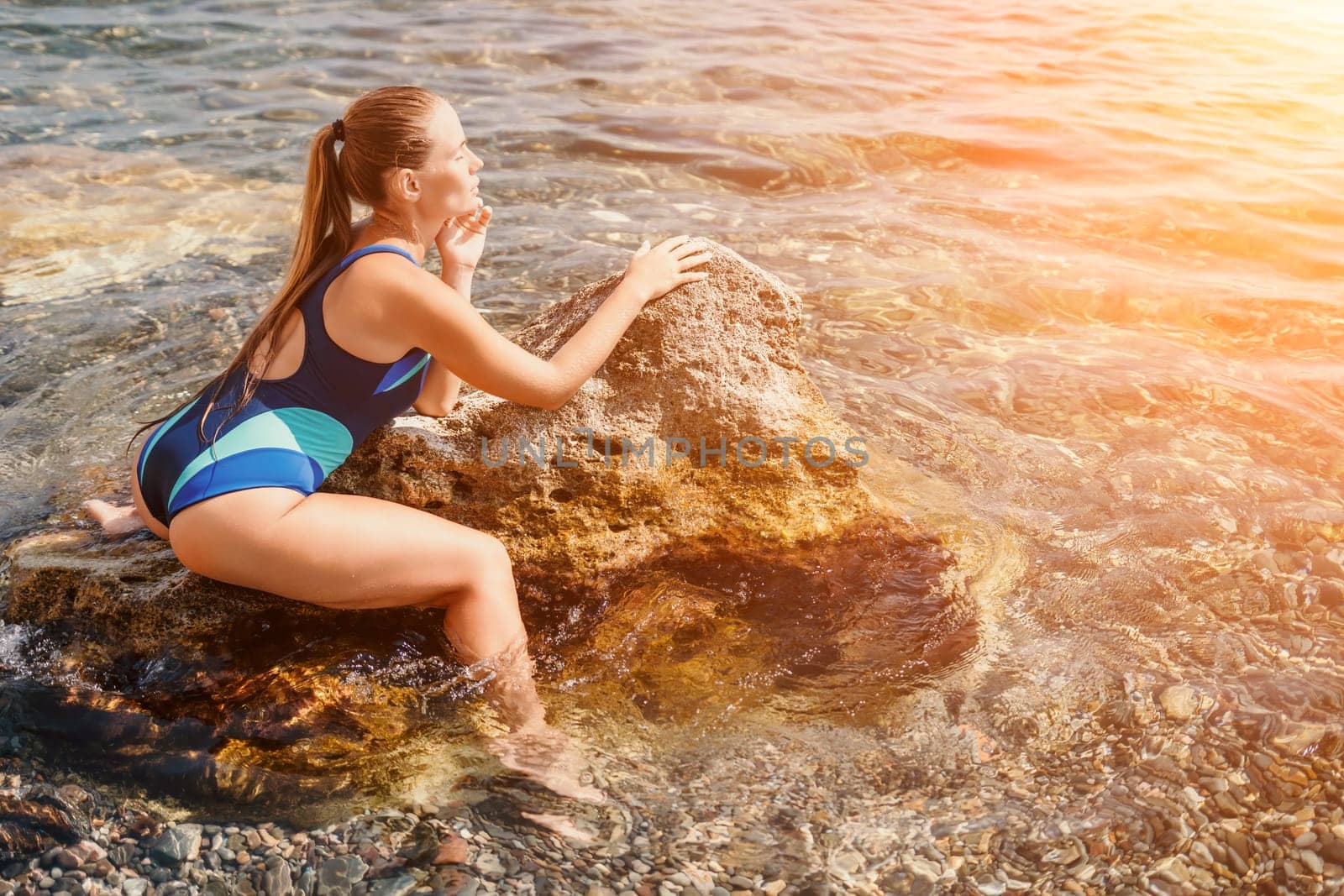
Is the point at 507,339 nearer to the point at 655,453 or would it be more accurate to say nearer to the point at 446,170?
the point at 446,170

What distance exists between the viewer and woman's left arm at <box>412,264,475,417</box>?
3789 millimetres

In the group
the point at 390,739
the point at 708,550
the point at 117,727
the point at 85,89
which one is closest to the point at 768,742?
the point at 708,550

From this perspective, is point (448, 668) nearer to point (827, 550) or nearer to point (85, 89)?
point (827, 550)

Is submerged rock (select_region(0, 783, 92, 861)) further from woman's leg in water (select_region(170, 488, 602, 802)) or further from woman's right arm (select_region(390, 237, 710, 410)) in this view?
woman's right arm (select_region(390, 237, 710, 410))

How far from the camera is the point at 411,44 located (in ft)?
40.5

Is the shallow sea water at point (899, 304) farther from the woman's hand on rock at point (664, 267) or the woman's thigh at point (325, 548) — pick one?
the woman's hand on rock at point (664, 267)

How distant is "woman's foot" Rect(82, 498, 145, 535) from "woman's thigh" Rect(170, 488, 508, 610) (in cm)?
69

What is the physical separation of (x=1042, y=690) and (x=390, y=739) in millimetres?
2110

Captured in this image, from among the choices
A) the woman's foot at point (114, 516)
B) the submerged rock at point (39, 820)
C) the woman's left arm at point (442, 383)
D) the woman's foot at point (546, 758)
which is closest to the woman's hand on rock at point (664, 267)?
the woman's left arm at point (442, 383)

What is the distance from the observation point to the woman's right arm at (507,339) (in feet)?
10.6

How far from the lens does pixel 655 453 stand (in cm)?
383

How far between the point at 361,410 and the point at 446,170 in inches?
32.3

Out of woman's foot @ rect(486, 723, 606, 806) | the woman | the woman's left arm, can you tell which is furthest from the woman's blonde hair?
woman's foot @ rect(486, 723, 606, 806)

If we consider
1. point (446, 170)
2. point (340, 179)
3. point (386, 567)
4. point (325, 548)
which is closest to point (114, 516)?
point (325, 548)
